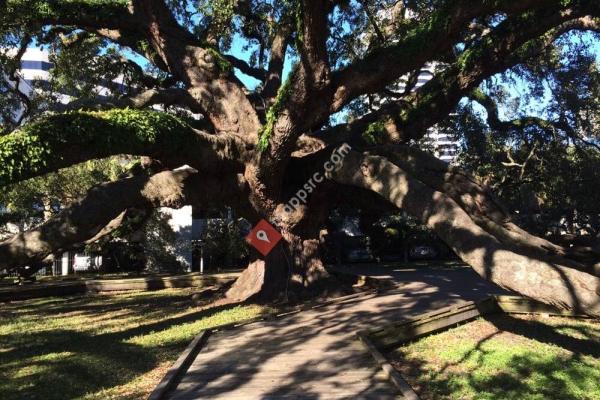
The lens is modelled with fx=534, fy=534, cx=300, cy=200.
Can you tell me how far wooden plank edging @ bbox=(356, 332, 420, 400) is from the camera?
5979mm

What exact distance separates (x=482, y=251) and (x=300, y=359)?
2.95 metres

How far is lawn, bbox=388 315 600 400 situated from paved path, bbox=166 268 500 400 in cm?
72

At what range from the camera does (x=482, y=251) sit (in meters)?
7.12

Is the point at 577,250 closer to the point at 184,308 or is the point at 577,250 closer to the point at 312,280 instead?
the point at 312,280

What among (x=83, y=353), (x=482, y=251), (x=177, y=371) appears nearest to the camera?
(x=177, y=371)

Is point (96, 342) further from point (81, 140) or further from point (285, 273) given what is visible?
point (285, 273)

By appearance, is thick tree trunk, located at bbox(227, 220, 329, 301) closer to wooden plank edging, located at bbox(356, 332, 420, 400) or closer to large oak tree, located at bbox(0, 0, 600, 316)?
large oak tree, located at bbox(0, 0, 600, 316)

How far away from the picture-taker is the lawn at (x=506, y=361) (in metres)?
6.47

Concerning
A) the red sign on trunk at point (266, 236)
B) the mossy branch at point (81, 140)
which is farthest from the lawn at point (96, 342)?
the mossy branch at point (81, 140)

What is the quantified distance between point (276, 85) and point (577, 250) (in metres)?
9.72

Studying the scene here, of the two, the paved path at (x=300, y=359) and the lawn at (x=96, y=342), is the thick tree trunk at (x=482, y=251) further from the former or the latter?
the lawn at (x=96, y=342)

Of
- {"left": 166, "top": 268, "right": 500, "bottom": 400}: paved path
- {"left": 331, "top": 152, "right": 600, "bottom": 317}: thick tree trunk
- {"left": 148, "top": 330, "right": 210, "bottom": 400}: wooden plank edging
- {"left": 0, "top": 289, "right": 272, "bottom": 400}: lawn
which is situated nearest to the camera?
{"left": 331, "top": 152, "right": 600, "bottom": 317}: thick tree trunk

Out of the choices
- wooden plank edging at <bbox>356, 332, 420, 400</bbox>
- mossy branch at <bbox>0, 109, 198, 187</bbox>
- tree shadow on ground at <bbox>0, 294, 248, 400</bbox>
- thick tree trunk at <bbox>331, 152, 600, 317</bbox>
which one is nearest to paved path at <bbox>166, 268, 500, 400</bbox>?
wooden plank edging at <bbox>356, 332, 420, 400</bbox>

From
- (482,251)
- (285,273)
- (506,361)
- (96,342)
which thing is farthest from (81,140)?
(506,361)
